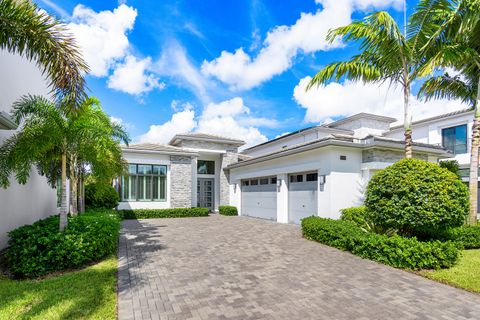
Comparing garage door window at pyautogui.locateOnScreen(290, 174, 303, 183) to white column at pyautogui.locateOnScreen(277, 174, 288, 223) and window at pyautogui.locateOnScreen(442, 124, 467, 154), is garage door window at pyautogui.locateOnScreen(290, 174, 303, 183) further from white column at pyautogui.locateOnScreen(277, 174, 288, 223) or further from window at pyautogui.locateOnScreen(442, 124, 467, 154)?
window at pyautogui.locateOnScreen(442, 124, 467, 154)

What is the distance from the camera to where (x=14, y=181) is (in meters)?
8.36

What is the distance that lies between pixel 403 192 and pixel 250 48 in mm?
10118

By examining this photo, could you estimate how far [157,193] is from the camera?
63.2 ft

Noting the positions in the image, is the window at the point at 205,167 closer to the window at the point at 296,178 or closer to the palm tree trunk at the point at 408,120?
the window at the point at 296,178

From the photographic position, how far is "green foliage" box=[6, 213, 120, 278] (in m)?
5.91

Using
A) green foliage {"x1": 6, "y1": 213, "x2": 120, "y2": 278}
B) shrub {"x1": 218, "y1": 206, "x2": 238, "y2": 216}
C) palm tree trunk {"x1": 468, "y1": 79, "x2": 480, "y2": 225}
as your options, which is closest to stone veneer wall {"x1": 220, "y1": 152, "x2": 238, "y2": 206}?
shrub {"x1": 218, "y1": 206, "x2": 238, "y2": 216}

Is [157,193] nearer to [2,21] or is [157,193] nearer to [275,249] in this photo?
[275,249]

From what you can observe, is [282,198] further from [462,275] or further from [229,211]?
[462,275]

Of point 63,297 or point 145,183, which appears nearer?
point 63,297

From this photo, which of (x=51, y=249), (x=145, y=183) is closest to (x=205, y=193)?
(x=145, y=183)

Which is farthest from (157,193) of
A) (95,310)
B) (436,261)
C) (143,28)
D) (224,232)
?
(436,261)

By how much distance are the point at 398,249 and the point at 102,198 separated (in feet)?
51.8

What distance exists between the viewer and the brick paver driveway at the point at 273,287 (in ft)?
14.2

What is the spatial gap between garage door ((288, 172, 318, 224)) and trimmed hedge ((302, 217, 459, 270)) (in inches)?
174
